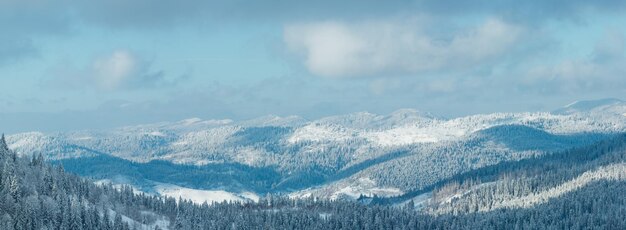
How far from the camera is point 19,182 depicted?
592 feet

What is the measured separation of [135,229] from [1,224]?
163 feet

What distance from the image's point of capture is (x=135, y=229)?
7781 inches

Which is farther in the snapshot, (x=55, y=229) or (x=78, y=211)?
(x=78, y=211)

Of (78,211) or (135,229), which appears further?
(135,229)

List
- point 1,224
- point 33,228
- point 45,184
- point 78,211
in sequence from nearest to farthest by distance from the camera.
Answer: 1. point 1,224
2. point 33,228
3. point 78,211
4. point 45,184

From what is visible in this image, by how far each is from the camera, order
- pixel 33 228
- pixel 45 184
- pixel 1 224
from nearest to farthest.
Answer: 1. pixel 1 224
2. pixel 33 228
3. pixel 45 184

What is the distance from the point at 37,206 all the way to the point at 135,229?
33.8 metres

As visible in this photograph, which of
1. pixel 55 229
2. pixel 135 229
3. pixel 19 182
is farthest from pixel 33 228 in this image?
pixel 135 229

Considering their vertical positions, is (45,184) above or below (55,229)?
above

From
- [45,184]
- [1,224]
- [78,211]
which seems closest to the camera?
[1,224]

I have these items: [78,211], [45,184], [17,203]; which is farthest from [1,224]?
[45,184]

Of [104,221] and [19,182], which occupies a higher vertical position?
[19,182]

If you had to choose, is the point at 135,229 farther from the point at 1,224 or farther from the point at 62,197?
the point at 1,224

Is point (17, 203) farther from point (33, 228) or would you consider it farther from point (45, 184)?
point (45, 184)
